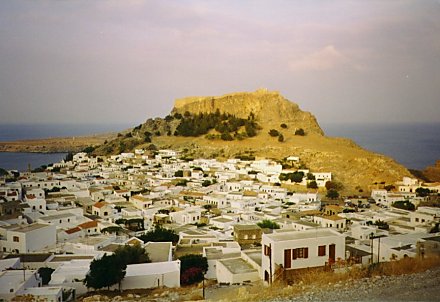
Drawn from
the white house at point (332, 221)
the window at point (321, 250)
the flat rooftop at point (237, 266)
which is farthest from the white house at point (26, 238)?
the white house at point (332, 221)

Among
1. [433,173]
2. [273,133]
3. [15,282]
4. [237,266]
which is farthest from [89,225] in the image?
[273,133]

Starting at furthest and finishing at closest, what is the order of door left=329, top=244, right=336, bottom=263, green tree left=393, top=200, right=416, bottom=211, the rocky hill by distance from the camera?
1. the rocky hill
2. green tree left=393, top=200, right=416, bottom=211
3. door left=329, top=244, right=336, bottom=263

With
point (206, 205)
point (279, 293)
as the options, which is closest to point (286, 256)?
point (279, 293)

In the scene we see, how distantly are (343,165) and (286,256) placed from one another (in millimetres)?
19177

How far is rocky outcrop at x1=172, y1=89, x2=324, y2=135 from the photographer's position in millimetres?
33812

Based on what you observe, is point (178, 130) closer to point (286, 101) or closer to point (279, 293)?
point (286, 101)

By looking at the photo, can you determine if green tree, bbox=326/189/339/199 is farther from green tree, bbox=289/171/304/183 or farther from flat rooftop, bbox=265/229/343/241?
flat rooftop, bbox=265/229/343/241

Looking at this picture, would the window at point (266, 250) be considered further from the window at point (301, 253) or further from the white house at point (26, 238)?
the white house at point (26, 238)

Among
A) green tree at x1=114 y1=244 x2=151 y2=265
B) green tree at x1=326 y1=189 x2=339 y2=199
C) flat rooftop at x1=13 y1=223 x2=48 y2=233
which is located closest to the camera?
green tree at x1=114 y1=244 x2=151 y2=265

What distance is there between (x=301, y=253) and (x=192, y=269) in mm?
2087

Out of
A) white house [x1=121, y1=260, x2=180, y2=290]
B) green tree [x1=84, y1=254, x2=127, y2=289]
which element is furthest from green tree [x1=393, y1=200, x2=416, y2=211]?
green tree [x1=84, y1=254, x2=127, y2=289]

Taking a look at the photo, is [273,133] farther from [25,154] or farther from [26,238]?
[25,154]

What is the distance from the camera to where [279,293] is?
4.20 m

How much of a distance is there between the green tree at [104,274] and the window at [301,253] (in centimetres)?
262
